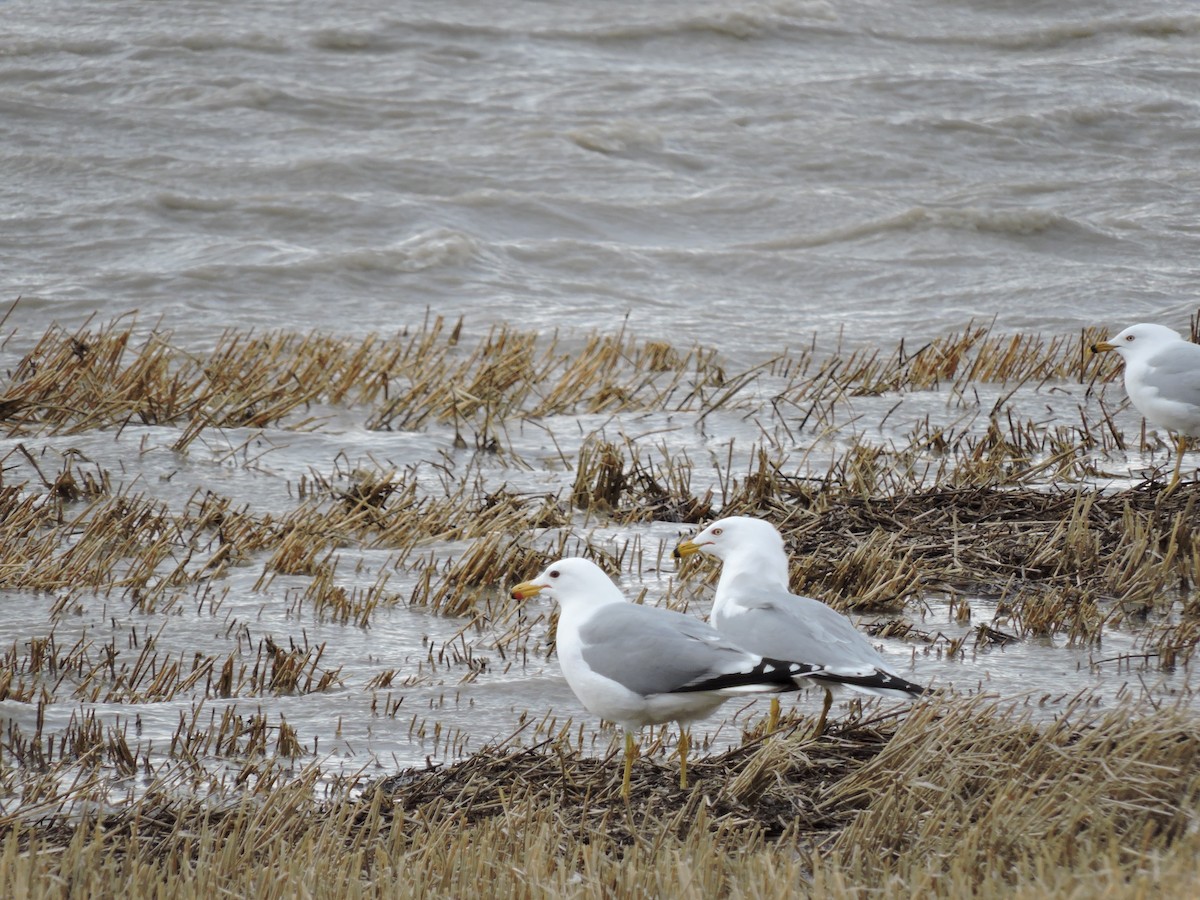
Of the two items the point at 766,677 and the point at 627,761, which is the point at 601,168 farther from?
the point at 766,677

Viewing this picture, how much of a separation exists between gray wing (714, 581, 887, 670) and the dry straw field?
0.31 m

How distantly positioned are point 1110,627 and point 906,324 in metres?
9.63

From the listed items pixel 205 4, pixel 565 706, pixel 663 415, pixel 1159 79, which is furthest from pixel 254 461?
pixel 1159 79

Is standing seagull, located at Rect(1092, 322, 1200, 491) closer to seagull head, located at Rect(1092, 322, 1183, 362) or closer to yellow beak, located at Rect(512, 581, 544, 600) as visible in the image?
seagull head, located at Rect(1092, 322, 1183, 362)

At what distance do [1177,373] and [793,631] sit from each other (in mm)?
3689

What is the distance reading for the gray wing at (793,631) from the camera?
424cm

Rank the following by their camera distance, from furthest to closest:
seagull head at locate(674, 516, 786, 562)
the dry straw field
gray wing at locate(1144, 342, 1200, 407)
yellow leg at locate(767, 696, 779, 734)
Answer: gray wing at locate(1144, 342, 1200, 407)
seagull head at locate(674, 516, 786, 562)
yellow leg at locate(767, 696, 779, 734)
the dry straw field

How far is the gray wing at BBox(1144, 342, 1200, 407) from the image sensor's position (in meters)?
7.07

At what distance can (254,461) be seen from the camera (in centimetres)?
864

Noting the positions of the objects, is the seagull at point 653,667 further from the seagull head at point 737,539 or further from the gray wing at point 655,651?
the seagull head at point 737,539

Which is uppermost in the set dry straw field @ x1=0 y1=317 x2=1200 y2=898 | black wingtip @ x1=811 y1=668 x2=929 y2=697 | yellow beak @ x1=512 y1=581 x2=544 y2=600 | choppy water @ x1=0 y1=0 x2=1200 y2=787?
black wingtip @ x1=811 y1=668 x2=929 y2=697

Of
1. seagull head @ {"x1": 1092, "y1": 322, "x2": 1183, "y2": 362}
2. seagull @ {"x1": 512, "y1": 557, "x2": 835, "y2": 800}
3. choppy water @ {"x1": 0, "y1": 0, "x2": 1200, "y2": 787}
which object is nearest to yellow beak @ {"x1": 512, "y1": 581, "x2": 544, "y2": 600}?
seagull @ {"x1": 512, "y1": 557, "x2": 835, "y2": 800}

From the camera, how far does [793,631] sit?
4.38 meters

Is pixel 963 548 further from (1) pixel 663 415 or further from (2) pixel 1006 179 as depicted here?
(2) pixel 1006 179
